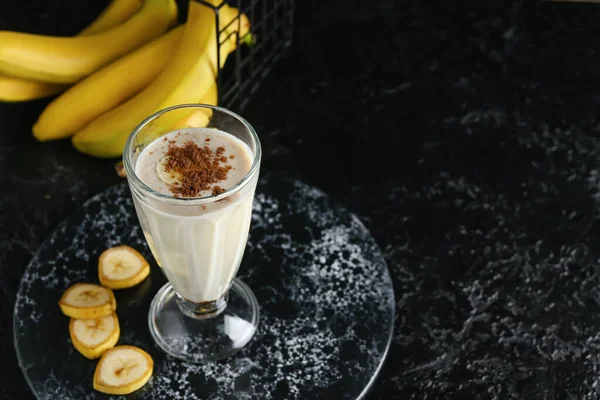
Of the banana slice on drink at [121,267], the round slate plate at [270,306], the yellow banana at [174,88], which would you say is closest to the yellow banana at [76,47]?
the yellow banana at [174,88]

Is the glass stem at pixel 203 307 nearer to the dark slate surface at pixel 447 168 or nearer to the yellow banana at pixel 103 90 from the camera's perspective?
the dark slate surface at pixel 447 168

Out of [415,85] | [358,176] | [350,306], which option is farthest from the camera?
[415,85]

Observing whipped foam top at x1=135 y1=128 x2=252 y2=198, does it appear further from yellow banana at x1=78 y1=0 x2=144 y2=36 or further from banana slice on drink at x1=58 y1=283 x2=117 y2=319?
yellow banana at x1=78 y1=0 x2=144 y2=36

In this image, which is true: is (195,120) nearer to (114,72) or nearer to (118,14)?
(114,72)

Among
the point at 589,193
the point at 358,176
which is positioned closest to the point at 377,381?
the point at 358,176

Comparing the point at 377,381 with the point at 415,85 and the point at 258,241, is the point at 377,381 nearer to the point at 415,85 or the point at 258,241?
the point at 258,241
